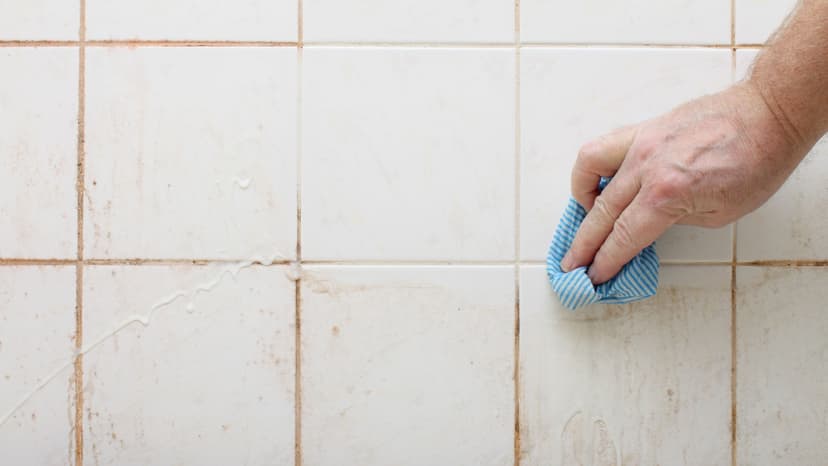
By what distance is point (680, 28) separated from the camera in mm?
763

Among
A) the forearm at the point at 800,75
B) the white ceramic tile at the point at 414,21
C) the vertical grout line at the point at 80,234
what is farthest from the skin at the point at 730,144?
the vertical grout line at the point at 80,234

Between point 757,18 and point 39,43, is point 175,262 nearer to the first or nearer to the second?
point 39,43

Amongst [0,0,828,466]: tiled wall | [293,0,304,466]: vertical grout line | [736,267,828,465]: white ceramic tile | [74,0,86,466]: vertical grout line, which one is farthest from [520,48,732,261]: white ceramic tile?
[74,0,86,466]: vertical grout line

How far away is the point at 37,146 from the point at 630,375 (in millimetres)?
807

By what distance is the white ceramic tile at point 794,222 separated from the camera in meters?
0.76

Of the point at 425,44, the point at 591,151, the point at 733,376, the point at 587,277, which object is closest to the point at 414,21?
the point at 425,44

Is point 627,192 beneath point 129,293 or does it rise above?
above

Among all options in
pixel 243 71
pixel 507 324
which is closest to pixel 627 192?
pixel 507 324

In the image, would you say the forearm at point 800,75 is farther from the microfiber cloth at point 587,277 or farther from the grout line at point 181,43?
the grout line at point 181,43

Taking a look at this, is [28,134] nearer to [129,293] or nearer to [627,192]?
[129,293]

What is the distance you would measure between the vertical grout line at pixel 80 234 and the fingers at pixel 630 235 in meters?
0.64

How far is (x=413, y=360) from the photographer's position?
30.2 inches

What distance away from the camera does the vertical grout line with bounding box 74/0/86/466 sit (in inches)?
30.0

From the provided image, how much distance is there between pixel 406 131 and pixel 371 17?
151 millimetres
